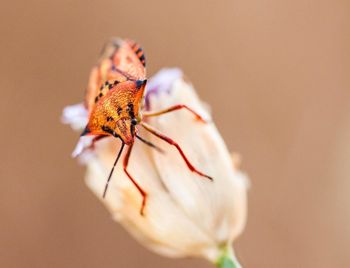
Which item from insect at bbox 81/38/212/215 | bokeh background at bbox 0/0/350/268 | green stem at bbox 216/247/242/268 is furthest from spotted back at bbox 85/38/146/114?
bokeh background at bbox 0/0/350/268

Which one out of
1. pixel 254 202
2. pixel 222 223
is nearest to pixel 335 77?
pixel 254 202

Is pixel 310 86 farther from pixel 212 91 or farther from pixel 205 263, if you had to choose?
pixel 205 263

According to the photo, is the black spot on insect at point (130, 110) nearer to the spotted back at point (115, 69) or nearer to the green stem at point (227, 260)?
the spotted back at point (115, 69)

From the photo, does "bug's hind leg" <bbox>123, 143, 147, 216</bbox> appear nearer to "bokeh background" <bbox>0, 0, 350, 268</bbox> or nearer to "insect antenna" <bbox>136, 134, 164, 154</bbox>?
"insect antenna" <bbox>136, 134, 164, 154</bbox>

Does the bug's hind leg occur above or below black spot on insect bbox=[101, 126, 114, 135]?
above

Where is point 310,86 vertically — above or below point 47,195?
above

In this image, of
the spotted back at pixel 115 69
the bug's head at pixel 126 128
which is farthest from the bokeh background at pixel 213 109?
the bug's head at pixel 126 128

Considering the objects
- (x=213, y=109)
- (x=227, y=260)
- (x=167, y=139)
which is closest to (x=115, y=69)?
(x=167, y=139)
